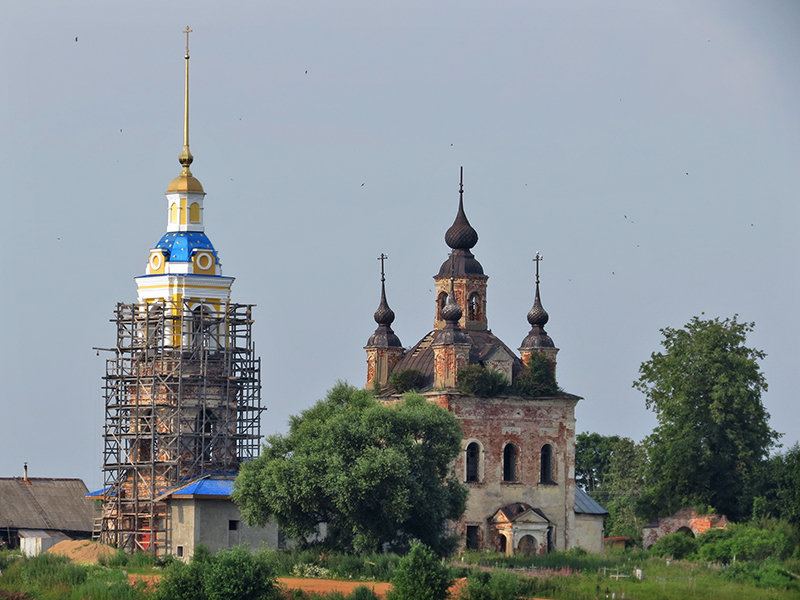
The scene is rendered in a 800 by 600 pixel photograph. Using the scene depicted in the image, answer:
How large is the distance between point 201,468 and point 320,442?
4965 millimetres

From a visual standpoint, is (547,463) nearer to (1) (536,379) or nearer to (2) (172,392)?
(1) (536,379)

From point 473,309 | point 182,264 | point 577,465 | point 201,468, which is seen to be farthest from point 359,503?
point 577,465

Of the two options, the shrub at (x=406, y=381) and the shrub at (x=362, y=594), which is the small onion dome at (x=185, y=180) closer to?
the shrub at (x=406, y=381)

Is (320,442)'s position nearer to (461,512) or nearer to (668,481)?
(461,512)

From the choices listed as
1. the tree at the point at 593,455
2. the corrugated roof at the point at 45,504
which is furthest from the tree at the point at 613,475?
the corrugated roof at the point at 45,504

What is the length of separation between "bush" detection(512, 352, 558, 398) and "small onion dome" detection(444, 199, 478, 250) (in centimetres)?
487

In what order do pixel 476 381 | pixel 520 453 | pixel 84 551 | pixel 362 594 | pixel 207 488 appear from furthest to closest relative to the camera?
1. pixel 520 453
2. pixel 476 381
3. pixel 207 488
4. pixel 84 551
5. pixel 362 594

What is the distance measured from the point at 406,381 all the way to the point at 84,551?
13605 millimetres

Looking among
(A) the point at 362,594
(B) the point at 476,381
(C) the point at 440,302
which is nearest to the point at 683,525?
(B) the point at 476,381

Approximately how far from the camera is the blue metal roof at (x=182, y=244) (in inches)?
2490

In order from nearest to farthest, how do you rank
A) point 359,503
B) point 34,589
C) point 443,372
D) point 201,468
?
1. point 34,589
2. point 359,503
3. point 201,468
4. point 443,372

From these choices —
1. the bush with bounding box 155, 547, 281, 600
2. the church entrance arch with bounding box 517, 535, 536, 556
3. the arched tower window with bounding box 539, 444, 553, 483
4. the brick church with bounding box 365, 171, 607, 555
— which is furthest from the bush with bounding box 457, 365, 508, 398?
the bush with bounding box 155, 547, 281, 600

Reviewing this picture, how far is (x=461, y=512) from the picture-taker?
60219 millimetres

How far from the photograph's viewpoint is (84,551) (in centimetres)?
5841
